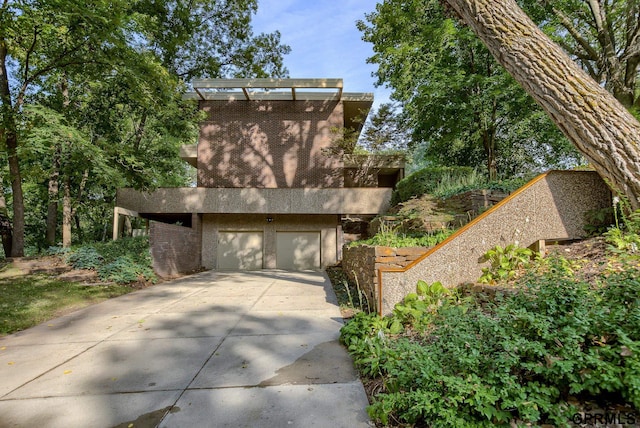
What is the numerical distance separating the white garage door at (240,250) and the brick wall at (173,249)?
1.03 metres

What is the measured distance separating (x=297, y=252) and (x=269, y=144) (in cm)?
513

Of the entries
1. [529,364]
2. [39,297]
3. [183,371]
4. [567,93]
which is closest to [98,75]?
[39,297]

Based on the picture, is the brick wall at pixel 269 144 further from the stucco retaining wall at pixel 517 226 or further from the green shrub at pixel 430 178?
the stucco retaining wall at pixel 517 226

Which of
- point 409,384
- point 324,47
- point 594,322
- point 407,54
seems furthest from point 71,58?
point 594,322

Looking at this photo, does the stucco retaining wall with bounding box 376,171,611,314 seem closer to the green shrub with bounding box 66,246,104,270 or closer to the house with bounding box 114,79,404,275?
the green shrub with bounding box 66,246,104,270

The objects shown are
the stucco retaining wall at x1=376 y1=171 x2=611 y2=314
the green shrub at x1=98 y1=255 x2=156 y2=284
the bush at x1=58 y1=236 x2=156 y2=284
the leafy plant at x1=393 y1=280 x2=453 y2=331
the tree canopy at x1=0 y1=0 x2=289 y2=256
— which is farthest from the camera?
the tree canopy at x1=0 y1=0 x2=289 y2=256

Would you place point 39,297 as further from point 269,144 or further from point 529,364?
point 269,144

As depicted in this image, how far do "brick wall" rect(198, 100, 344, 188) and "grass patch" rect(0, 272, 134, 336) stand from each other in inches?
283

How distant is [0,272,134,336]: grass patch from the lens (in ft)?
17.1

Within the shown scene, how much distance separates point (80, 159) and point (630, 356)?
12699 mm

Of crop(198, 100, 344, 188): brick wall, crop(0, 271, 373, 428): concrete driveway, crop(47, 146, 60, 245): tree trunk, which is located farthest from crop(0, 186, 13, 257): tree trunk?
crop(0, 271, 373, 428): concrete driveway

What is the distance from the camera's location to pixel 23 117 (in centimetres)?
900

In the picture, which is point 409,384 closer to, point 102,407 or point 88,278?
point 102,407

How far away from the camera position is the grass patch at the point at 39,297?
5.21m
